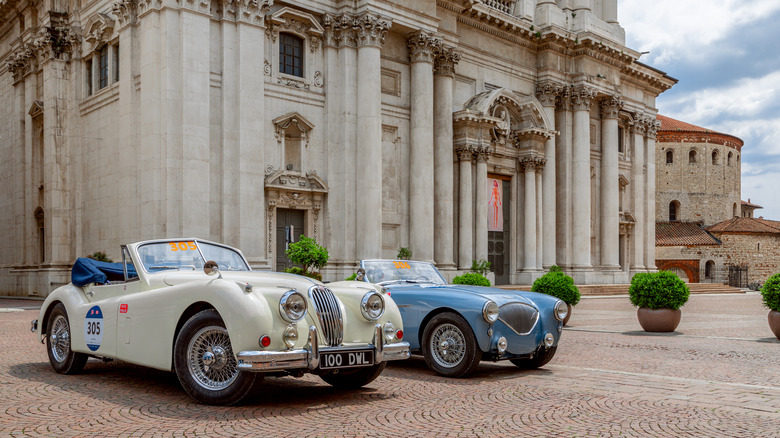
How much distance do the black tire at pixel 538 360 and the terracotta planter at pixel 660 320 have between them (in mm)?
6763

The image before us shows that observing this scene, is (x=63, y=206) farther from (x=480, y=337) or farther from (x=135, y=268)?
(x=480, y=337)

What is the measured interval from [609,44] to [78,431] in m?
34.7

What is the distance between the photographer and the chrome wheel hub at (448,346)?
8.71 m

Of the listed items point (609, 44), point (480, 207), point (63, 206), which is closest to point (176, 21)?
point (63, 206)

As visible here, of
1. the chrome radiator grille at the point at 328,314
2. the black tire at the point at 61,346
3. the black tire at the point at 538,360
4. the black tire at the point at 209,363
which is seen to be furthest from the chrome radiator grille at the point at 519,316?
the black tire at the point at 61,346

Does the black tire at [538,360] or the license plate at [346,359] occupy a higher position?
the license plate at [346,359]

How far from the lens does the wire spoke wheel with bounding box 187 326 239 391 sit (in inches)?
254

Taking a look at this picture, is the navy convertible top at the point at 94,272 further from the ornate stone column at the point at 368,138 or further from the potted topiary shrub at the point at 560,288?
the ornate stone column at the point at 368,138

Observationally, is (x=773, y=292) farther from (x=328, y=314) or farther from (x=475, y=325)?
(x=328, y=314)

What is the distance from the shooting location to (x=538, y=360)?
941 cm

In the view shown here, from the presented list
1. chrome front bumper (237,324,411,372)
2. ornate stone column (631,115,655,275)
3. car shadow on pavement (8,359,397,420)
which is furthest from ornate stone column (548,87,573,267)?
chrome front bumper (237,324,411,372)

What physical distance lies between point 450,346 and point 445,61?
21.0 m

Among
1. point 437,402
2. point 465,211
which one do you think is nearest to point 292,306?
point 437,402

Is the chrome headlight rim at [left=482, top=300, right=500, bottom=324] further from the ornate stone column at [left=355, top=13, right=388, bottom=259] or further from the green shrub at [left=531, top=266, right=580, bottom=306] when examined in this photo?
the ornate stone column at [left=355, top=13, right=388, bottom=259]
